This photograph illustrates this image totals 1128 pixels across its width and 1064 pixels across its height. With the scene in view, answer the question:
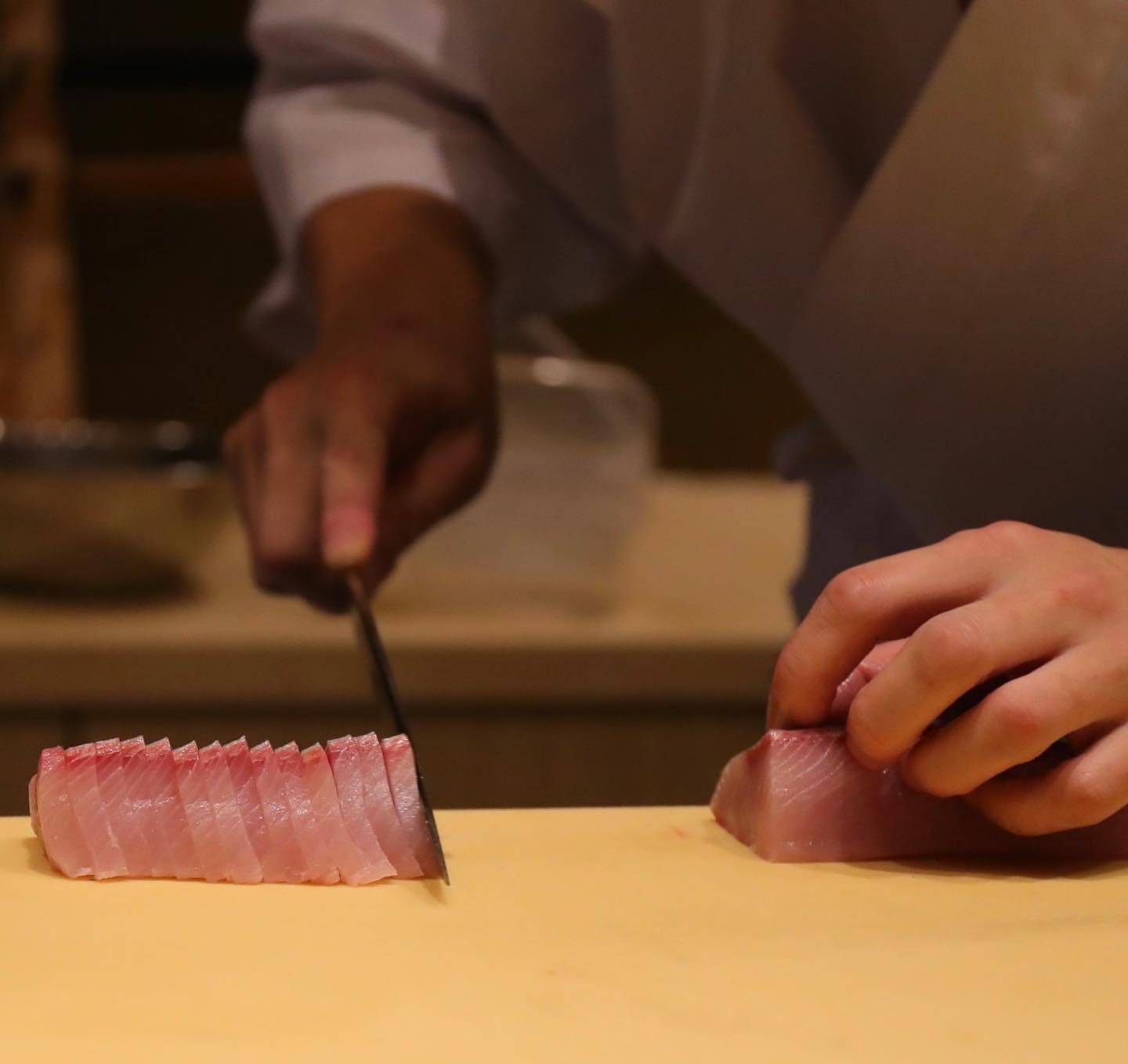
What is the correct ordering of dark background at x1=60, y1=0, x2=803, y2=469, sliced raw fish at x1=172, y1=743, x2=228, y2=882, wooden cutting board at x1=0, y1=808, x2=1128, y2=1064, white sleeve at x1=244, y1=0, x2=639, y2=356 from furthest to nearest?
dark background at x1=60, y1=0, x2=803, y2=469 < white sleeve at x1=244, y1=0, x2=639, y2=356 < sliced raw fish at x1=172, y1=743, x2=228, y2=882 < wooden cutting board at x1=0, y1=808, x2=1128, y2=1064

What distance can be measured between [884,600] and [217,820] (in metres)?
0.32

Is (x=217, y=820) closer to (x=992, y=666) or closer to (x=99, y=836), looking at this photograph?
(x=99, y=836)

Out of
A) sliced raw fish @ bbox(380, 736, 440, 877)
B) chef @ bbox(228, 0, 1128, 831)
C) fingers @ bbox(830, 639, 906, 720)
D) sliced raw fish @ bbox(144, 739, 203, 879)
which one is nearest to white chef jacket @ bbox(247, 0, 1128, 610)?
chef @ bbox(228, 0, 1128, 831)

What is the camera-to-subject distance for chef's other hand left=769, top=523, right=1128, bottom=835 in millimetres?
651

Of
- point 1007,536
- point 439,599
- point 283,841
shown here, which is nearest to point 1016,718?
point 1007,536

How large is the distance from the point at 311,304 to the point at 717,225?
0.49m

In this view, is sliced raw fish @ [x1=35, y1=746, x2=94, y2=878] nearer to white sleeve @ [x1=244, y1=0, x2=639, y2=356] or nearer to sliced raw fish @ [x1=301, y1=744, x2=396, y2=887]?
sliced raw fish @ [x1=301, y1=744, x2=396, y2=887]

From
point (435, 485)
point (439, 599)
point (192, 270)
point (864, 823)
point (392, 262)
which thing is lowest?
point (192, 270)

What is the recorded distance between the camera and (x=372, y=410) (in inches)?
43.4

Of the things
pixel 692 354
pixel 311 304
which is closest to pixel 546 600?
pixel 311 304

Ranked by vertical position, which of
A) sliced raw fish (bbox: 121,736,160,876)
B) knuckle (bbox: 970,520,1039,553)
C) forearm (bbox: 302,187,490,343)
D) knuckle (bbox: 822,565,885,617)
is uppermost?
knuckle (bbox: 970,520,1039,553)

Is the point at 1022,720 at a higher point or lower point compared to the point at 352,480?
higher

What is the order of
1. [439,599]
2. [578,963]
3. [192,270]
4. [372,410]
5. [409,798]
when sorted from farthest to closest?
[192,270]
[439,599]
[372,410]
[409,798]
[578,963]

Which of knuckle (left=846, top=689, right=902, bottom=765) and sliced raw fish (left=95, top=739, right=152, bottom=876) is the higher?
knuckle (left=846, top=689, right=902, bottom=765)
